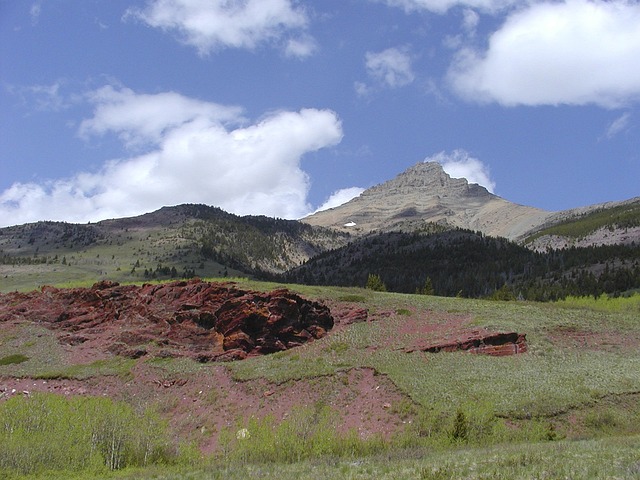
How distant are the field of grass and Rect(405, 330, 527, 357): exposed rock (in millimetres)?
1178

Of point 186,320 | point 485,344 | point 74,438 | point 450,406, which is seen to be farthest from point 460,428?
point 186,320

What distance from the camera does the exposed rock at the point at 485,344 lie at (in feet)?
152

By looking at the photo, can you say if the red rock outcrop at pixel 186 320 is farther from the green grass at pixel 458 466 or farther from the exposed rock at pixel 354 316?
the green grass at pixel 458 466

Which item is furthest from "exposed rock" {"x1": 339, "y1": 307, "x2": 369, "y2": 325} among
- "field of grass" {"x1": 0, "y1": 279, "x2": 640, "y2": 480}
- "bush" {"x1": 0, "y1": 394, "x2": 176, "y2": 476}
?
"bush" {"x1": 0, "y1": 394, "x2": 176, "y2": 476}

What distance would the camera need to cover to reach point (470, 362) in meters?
43.8

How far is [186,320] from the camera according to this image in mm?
61062

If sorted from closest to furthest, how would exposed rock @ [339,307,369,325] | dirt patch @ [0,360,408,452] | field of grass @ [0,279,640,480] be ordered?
field of grass @ [0,279,640,480]
dirt patch @ [0,360,408,452]
exposed rock @ [339,307,369,325]

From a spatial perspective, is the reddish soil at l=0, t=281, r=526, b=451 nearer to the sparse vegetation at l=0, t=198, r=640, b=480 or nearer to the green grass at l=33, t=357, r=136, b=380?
the sparse vegetation at l=0, t=198, r=640, b=480

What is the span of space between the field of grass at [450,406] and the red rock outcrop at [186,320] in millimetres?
3016

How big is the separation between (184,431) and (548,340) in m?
33.7

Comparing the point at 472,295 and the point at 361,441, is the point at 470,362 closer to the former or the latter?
the point at 361,441

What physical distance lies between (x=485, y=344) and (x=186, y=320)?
1345 inches

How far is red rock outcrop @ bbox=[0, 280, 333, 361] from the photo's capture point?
183 ft

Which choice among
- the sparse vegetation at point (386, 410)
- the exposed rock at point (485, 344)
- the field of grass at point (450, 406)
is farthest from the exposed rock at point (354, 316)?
the exposed rock at point (485, 344)
